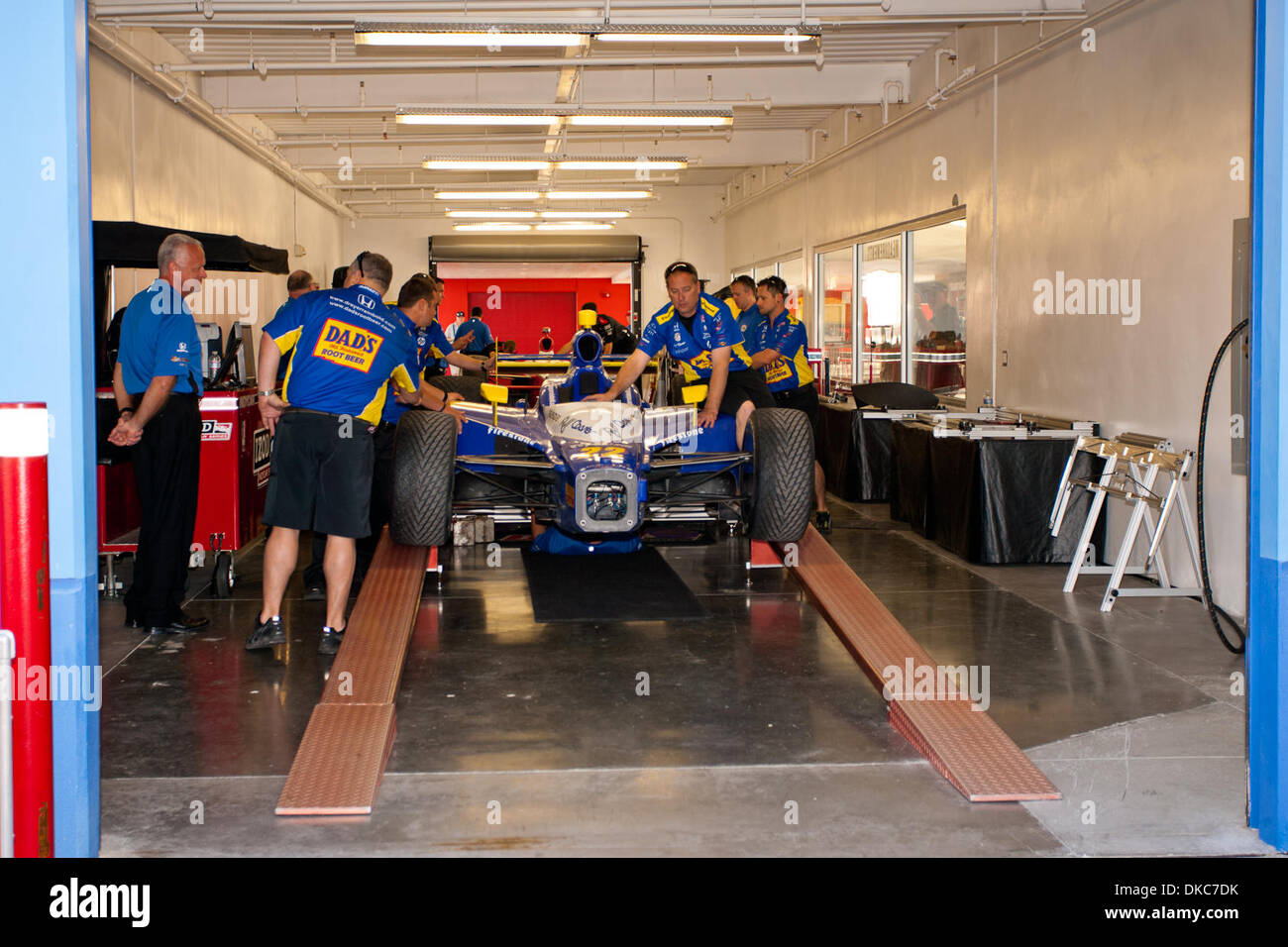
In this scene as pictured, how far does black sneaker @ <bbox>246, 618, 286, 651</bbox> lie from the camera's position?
588 centimetres

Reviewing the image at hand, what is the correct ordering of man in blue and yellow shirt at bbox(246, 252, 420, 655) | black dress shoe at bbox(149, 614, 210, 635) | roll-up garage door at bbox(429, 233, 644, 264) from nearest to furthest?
man in blue and yellow shirt at bbox(246, 252, 420, 655) → black dress shoe at bbox(149, 614, 210, 635) → roll-up garage door at bbox(429, 233, 644, 264)

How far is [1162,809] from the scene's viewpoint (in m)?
3.89

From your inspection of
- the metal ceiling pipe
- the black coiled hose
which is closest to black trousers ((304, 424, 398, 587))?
the black coiled hose

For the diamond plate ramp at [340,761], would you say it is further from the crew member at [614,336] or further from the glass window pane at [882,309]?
the glass window pane at [882,309]

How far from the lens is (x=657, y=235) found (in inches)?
1042

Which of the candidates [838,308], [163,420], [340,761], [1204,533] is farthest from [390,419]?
[838,308]

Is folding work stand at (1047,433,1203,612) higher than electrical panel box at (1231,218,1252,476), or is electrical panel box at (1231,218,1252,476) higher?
electrical panel box at (1231,218,1252,476)

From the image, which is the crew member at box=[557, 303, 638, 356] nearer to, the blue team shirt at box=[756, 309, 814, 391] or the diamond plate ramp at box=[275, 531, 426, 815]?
the blue team shirt at box=[756, 309, 814, 391]

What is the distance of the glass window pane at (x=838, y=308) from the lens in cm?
1638

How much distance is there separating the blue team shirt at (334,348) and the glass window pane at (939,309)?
23.8 feet

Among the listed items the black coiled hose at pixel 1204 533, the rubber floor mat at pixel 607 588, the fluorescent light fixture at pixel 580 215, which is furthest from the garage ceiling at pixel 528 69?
the black coiled hose at pixel 1204 533

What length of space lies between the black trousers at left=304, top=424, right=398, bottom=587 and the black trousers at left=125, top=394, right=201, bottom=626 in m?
1.00

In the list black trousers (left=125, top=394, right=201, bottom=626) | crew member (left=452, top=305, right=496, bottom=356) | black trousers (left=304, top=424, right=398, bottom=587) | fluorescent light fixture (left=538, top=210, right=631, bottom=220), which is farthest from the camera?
fluorescent light fixture (left=538, top=210, right=631, bottom=220)

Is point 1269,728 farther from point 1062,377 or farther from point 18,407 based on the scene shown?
point 1062,377
